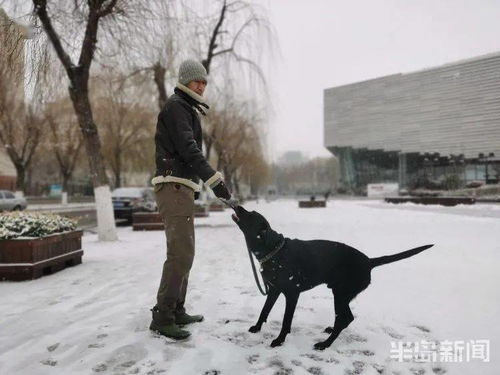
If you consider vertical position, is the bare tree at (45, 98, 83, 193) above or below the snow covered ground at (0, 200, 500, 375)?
above

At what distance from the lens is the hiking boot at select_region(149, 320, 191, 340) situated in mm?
3131

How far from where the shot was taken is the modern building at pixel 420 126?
6334cm

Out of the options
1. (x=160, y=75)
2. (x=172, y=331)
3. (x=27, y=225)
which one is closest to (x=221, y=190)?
(x=172, y=331)

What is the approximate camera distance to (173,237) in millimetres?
3195

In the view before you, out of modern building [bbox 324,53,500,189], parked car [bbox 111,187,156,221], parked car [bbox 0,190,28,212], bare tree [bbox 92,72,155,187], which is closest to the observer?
parked car [bbox 111,187,156,221]

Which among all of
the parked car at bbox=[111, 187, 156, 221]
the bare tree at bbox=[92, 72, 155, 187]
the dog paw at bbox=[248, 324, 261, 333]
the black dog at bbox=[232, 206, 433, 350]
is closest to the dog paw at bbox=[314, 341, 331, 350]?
the black dog at bbox=[232, 206, 433, 350]

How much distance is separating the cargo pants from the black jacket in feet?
0.39

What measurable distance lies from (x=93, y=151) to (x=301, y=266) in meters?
7.70

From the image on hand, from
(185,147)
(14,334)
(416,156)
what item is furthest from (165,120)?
(416,156)

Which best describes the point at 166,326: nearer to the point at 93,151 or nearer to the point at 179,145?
the point at 179,145

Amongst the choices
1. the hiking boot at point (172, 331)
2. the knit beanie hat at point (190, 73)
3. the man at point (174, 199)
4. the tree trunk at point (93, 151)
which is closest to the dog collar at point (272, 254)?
the man at point (174, 199)

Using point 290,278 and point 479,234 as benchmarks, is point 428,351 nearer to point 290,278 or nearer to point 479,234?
point 290,278

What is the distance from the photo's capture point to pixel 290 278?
2996 mm

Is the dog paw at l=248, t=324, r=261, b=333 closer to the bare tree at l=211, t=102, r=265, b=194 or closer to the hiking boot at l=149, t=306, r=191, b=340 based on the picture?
the hiking boot at l=149, t=306, r=191, b=340
